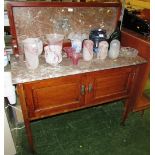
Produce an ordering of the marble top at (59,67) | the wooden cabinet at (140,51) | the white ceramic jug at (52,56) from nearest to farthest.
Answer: the marble top at (59,67), the white ceramic jug at (52,56), the wooden cabinet at (140,51)

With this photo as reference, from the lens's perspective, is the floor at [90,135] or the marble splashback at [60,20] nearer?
the marble splashback at [60,20]

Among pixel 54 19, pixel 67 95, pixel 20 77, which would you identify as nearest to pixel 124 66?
pixel 67 95

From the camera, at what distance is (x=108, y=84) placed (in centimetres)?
141

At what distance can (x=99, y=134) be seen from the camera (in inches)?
66.1

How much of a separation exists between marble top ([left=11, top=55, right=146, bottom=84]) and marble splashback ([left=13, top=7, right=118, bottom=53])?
0.22 m

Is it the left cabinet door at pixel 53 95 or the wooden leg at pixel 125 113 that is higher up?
the left cabinet door at pixel 53 95

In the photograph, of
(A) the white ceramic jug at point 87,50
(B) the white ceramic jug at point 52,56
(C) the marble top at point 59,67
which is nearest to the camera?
(C) the marble top at point 59,67

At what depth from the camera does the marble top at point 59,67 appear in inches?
44.0

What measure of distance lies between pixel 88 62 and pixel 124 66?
29 cm

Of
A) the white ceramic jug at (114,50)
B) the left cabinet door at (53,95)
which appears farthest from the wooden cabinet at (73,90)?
the white ceramic jug at (114,50)

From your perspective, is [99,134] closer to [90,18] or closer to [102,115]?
[102,115]

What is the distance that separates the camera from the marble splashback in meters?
1.32

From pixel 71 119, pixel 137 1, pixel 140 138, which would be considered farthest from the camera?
pixel 137 1

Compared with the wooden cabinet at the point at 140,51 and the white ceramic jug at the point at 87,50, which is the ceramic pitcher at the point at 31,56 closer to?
the white ceramic jug at the point at 87,50
